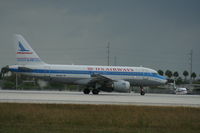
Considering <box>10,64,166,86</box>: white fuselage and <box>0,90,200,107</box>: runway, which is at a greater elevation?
<box>10,64,166,86</box>: white fuselage

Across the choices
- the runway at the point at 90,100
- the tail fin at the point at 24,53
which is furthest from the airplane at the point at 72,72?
the runway at the point at 90,100

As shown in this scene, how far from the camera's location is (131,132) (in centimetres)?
1188

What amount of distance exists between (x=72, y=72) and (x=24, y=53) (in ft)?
17.6

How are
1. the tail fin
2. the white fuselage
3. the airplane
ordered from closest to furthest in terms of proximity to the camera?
the airplane → the white fuselage → the tail fin

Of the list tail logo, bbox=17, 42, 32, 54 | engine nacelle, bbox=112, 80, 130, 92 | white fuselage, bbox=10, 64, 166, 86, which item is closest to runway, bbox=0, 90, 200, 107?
engine nacelle, bbox=112, 80, 130, 92

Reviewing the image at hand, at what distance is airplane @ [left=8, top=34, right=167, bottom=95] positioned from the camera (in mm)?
35375

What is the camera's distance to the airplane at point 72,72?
35375 millimetres

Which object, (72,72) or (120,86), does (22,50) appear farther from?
(120,86)

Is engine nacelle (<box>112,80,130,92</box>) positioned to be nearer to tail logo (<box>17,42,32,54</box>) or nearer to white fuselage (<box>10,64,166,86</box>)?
white fuselage (<box>10,64,166,86</box>)

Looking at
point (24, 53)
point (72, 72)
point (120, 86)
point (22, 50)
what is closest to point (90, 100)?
point (120, 86)

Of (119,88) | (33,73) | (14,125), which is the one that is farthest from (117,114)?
(33,73)

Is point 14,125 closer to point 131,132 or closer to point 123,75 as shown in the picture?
point 131,132

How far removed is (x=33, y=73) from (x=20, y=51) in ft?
9.31

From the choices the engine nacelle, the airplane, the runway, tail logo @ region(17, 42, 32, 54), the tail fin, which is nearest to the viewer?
the runway
